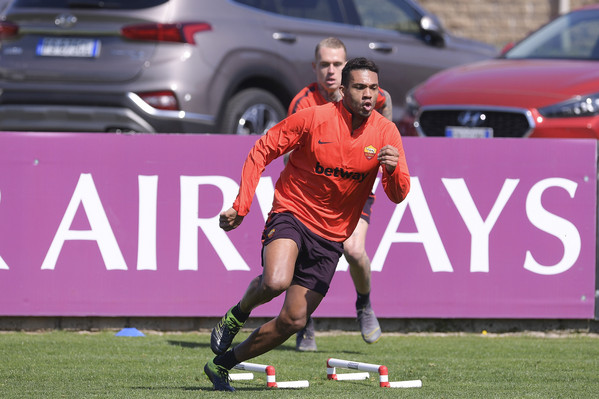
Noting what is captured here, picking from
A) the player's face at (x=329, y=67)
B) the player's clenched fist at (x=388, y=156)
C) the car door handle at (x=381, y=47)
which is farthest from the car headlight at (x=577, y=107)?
the player's clenched fist at (x=388, y=156)

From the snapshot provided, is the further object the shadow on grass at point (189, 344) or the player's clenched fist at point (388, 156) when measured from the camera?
the shadow on grass at point (189, 344)

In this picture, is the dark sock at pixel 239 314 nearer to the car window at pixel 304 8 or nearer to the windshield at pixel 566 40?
the car window at pixel 304 8

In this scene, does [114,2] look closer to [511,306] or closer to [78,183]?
[78,183]

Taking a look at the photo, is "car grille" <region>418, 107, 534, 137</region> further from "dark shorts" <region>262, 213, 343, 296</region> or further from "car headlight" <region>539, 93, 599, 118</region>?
"dark shorts" <region>262, 213, 343, 296</region>

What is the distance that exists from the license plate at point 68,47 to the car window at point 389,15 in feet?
10.5

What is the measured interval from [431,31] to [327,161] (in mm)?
6501

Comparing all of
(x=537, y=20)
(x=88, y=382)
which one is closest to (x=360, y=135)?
(x=88, y=382)

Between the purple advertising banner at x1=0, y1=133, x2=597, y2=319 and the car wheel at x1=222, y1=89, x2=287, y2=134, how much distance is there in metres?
1.51

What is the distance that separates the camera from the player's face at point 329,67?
331 inches

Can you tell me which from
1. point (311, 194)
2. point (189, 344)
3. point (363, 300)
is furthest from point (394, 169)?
point (189, 344)

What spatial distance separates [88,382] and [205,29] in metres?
4.42

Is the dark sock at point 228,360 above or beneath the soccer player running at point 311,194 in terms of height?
beneath

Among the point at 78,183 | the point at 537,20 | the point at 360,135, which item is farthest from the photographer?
the point at 537,20

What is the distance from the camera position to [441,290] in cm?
946
